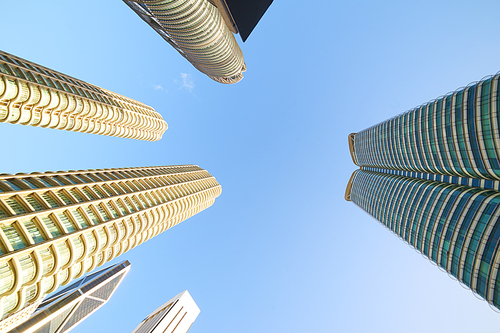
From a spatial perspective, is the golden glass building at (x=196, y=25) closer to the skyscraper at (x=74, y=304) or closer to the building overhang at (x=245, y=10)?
the building overhang at (x=245, y=10)

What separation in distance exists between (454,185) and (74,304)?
15957cm

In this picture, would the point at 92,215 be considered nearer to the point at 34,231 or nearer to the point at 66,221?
the point at 66,221

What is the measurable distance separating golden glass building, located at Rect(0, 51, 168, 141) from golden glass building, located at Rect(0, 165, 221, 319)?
30.9 meters

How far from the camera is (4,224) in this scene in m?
26.8

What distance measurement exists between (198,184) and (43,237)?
75.8 m

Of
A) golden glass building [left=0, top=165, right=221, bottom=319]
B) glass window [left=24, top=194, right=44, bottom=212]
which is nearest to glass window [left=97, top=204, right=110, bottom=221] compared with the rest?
golden glass building [left=0, top=165, right=221, bottom=319]

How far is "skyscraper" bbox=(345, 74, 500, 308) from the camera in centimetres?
4019

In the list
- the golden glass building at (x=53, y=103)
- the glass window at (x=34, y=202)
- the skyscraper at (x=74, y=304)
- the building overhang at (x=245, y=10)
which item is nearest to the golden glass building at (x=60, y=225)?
the glass window at (x=34, y=202)

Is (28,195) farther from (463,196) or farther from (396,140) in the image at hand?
(396,140)

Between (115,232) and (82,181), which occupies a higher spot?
(82,181)

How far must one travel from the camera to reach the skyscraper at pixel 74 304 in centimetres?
7447

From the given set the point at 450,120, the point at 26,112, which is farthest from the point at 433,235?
the point at 26,112

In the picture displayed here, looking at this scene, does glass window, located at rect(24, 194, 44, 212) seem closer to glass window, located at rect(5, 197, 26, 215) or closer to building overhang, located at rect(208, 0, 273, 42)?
glass window, located at rect(5, 197, 26, 215)

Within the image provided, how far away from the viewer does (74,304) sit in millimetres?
98250
